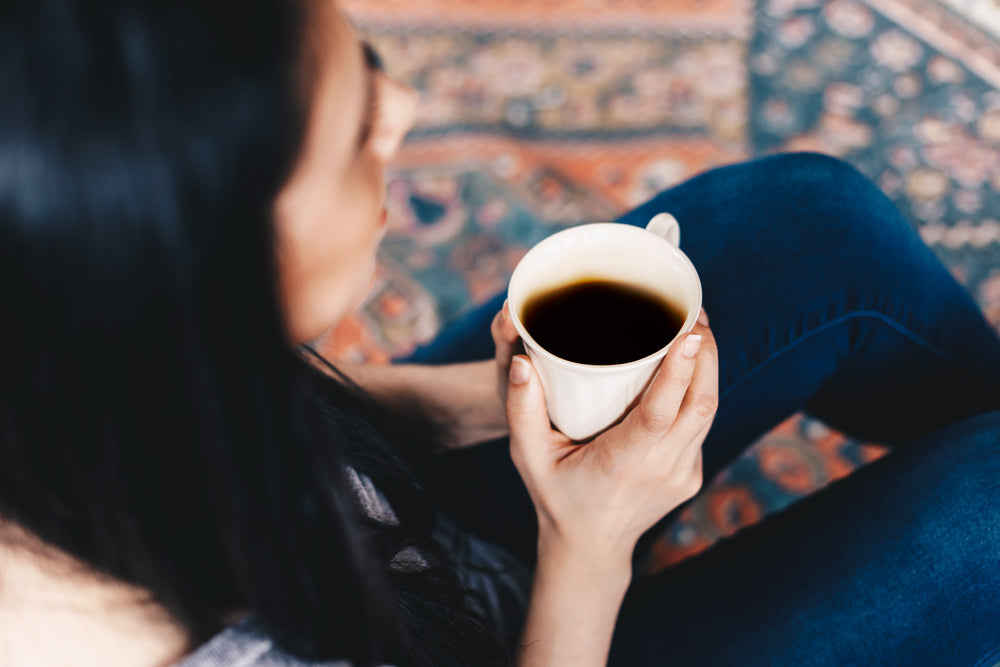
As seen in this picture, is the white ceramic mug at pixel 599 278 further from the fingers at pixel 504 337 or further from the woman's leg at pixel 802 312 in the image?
the woman's leg at pixel 802 312

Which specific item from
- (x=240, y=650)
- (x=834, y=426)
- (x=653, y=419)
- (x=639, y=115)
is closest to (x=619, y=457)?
(x=653, y=419)

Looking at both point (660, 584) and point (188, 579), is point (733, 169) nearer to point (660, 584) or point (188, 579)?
point (660, 584)

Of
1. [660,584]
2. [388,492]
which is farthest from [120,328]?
[660,584]

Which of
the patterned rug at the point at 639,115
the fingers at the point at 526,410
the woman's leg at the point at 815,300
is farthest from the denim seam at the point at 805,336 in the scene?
the patterned rug at the point at 639,115

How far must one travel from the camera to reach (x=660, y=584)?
645mm

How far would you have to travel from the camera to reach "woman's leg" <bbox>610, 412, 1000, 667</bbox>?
54cm

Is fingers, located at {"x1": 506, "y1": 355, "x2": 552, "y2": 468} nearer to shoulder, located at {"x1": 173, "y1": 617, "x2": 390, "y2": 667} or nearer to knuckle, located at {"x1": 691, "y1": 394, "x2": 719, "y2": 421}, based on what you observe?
knuckle, located at {"x1": 691, "y1": 394, "x2": 719, "y2": 421}

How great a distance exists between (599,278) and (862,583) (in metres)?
0.31

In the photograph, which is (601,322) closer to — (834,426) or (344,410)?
(344,410)

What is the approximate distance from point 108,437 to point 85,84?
0.51 ft

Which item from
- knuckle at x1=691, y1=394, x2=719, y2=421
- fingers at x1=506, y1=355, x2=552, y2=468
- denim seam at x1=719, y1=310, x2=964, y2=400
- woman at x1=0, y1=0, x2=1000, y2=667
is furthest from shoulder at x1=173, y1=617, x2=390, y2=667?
denim seam at x1=719, y1=310, x2=964, y2=400

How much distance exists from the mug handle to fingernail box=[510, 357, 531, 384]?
0.16 m

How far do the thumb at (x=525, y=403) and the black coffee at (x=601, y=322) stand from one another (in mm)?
50

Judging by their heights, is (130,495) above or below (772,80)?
above
